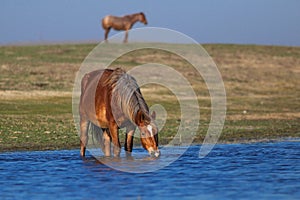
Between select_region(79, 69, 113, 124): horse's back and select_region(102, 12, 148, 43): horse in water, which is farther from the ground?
select_region(102, 12, 148, 43): horse in water

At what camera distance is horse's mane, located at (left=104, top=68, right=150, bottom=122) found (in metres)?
11.9

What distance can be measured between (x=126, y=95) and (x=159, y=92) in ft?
48.2

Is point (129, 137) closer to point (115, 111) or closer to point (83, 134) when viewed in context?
point (115, 111)

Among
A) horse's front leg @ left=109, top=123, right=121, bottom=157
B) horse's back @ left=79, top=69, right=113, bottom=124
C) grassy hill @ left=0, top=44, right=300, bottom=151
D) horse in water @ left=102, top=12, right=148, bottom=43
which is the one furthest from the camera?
horse in water @ left=102, top=12, right=148, bottom=43

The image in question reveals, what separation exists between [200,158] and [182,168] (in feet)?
4.37

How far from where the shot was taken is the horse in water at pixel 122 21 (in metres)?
40.7

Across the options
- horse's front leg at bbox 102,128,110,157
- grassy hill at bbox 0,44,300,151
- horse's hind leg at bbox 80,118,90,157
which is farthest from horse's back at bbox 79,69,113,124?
grassy hill at bbox 0,44,300,151

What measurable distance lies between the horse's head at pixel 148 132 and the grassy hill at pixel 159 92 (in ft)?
13.1

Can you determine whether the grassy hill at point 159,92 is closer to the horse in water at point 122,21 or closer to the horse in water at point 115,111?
the horse in water at point 122,21

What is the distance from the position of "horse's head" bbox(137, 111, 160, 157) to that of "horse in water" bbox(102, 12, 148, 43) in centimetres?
2891

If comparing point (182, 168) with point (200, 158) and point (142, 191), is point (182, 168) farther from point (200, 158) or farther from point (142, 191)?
point (142, 191)

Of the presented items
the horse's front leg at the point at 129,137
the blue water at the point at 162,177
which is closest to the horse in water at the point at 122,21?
the blue water at the point at 162,177

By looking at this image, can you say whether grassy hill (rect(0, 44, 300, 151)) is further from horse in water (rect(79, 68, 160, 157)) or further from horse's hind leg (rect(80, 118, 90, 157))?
horse in water (rect(79, 68, 160, 157))

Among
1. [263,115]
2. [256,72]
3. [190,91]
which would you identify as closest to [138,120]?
[263,115]
